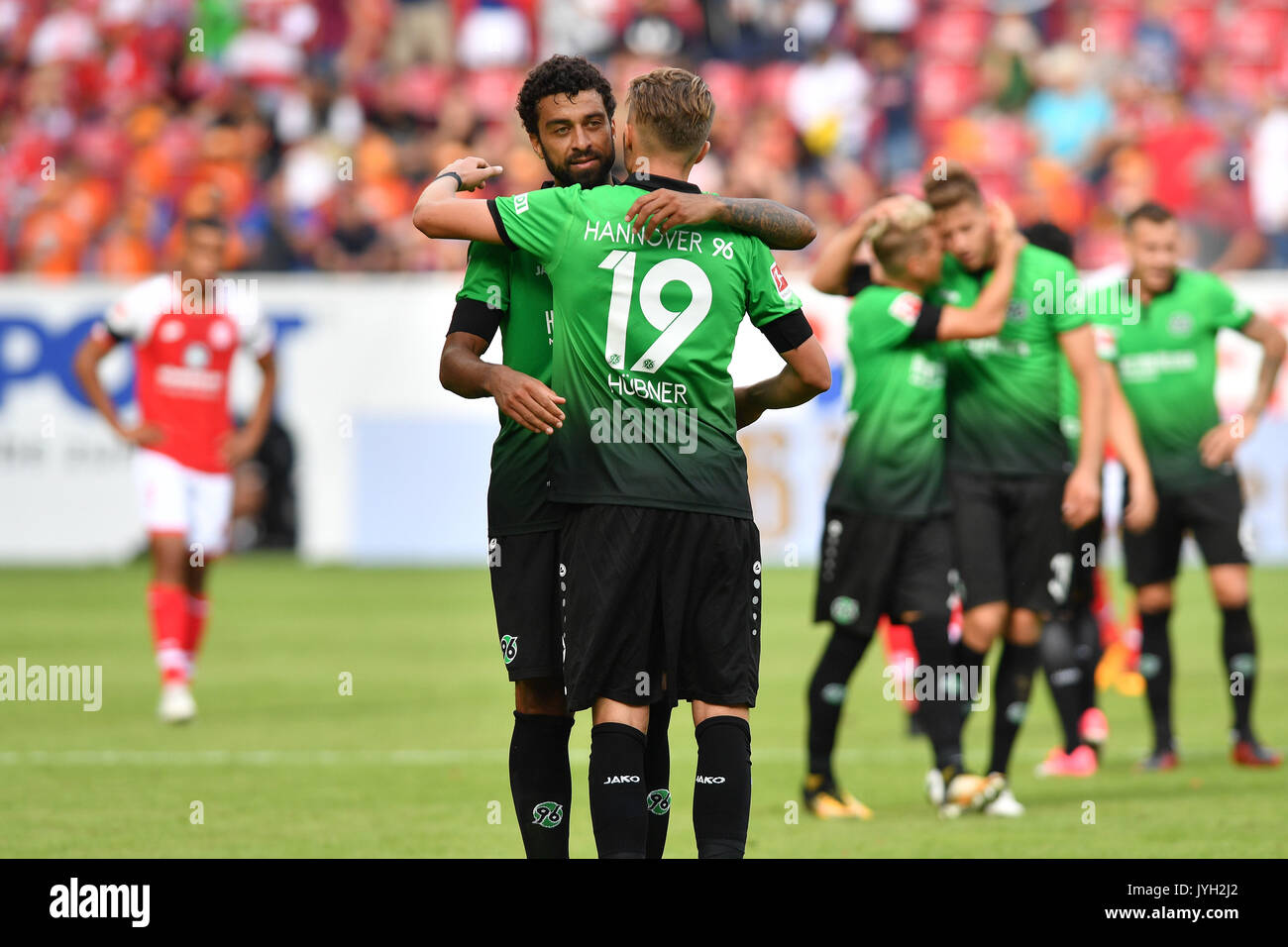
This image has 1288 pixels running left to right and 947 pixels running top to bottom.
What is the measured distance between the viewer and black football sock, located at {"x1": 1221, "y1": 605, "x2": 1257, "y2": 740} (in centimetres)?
903

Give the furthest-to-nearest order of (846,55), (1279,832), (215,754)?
1. (846,55)
2. (215,754)
3. (1279,832)

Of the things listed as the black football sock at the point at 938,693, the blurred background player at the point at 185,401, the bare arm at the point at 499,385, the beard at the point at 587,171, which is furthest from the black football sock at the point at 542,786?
the blurred background player at the point at 185,401

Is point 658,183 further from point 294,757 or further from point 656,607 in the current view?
point 294,757

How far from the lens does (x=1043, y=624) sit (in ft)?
28.0

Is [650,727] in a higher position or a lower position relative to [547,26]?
lower

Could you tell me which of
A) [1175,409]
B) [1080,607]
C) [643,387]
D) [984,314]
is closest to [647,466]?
[643,387]

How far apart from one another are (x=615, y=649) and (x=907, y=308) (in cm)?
317

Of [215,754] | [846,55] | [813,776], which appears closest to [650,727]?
[813,776]

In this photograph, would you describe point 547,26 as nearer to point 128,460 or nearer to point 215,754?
point 128,460

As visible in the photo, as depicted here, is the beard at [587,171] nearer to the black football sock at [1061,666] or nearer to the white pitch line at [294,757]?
the black football sock at [1061,666]

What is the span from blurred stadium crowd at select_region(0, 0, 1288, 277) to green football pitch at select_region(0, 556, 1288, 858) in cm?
569

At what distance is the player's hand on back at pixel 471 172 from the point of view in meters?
5.28

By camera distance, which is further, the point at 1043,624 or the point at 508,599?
the point at 1043,624
